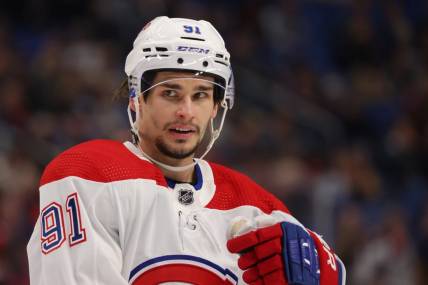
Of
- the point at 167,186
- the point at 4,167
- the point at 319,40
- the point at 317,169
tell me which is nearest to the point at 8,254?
the point at 4,167

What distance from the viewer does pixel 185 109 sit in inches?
102

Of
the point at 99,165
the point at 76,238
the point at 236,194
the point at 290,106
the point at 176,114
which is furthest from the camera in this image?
the point at 290,106

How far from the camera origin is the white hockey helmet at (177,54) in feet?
8.53

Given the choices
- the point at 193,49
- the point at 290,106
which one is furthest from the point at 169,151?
the point at 290,106

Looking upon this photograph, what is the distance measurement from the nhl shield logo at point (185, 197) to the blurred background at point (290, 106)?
7.79 ft

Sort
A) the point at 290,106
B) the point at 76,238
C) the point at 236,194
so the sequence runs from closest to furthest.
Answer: the point at 76,238 → the point at 236,194 → the point at 290,106

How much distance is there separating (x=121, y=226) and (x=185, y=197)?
276mm

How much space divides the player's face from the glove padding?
339mm

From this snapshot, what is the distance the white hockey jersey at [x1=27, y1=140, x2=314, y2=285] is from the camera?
2312 mm

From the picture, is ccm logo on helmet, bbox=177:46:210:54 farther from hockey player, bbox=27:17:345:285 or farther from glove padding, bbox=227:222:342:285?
glove padding, bbox=227:222:342:285

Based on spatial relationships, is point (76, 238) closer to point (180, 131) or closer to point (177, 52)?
point (180, 131)

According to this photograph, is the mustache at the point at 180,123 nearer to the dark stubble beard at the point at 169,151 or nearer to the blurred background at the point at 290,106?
the dark stubble beard at the point at 169,151

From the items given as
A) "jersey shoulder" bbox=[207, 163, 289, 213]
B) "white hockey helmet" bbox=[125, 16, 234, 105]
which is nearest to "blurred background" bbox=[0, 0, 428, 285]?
"jersey shoulder" bbox=[207, 163, 289, 213]

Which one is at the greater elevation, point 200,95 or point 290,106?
point 290,106
